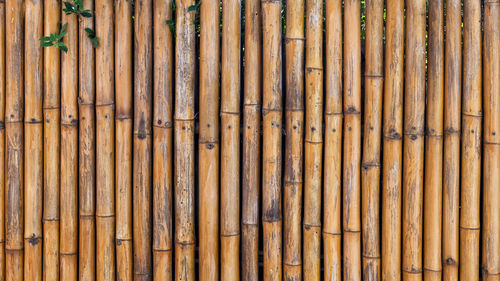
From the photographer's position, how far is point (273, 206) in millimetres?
1868

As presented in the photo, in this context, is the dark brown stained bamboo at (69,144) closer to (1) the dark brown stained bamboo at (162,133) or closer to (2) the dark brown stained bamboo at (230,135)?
(1) the dark brown stained bamboo at (162,133)

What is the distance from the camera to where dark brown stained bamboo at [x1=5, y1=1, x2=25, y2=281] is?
1.92m

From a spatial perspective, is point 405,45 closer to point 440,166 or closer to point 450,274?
point 440,166

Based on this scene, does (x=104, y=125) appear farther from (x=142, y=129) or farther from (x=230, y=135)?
(x=230, y=135)

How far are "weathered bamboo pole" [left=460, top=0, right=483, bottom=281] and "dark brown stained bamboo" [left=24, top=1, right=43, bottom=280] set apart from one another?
7.00ft

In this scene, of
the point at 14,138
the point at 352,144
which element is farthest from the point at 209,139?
the point at 14,138

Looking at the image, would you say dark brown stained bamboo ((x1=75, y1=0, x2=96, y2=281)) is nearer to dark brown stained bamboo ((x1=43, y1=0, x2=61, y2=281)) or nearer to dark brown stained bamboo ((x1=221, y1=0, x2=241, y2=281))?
dark brown stained bamboo ((x1=43, y1=0, x2=61, y2=281))

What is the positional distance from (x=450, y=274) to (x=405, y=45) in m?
1.16

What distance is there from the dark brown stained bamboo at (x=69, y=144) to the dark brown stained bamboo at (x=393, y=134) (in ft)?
5.14

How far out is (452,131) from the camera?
1.83 meters

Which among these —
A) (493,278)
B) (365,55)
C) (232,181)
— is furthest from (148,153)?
(493,278)

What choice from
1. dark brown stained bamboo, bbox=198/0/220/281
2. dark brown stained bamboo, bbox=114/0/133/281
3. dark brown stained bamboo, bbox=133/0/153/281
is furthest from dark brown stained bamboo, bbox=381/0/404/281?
dark brown stained bamboo, bbox=114/0/133/281

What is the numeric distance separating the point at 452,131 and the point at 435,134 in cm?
8

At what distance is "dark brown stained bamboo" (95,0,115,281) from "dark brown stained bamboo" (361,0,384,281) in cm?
128
